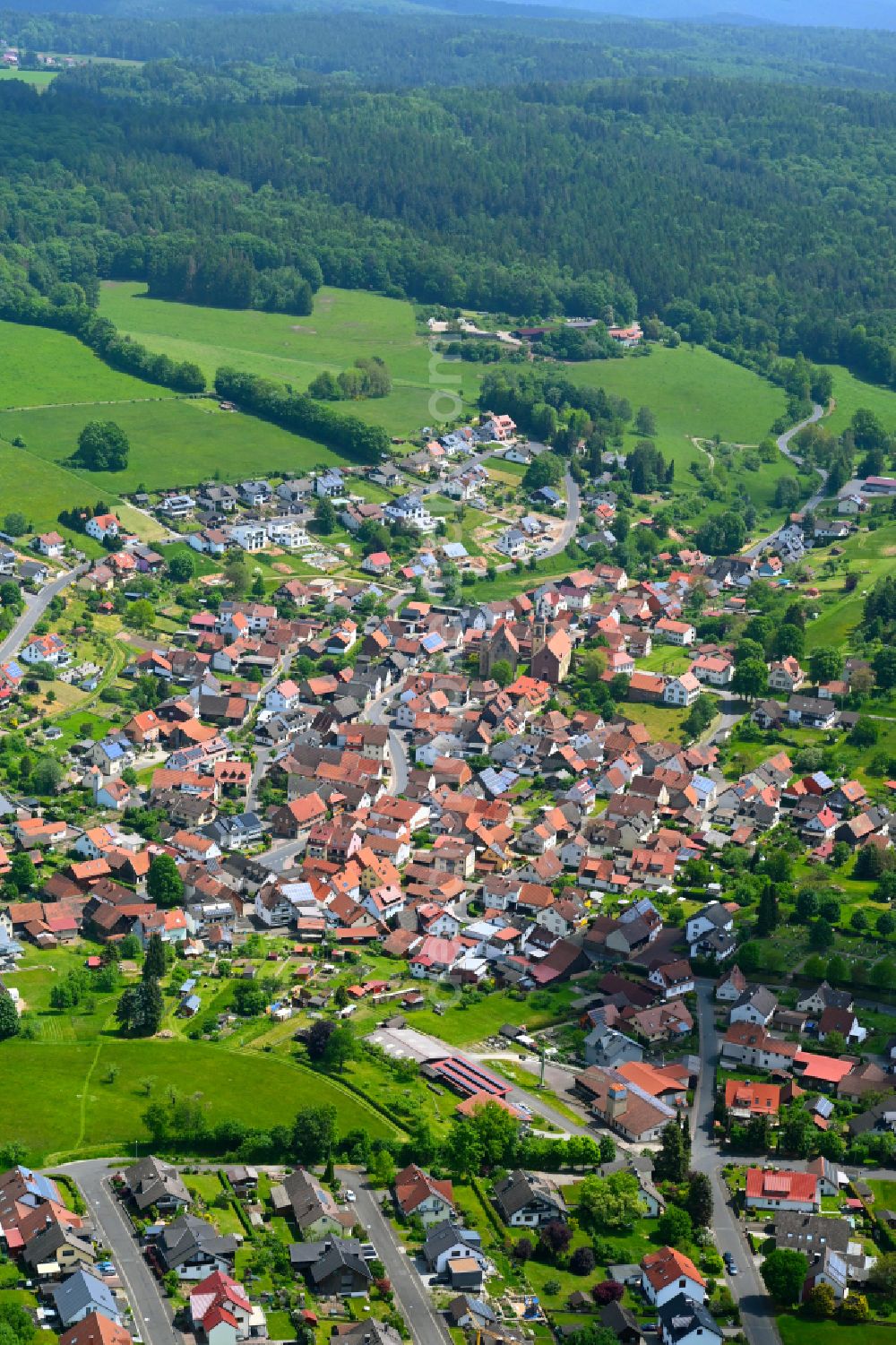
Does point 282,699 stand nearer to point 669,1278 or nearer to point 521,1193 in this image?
point 521,1193

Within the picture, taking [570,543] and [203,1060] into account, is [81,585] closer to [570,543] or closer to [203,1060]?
[570,543]

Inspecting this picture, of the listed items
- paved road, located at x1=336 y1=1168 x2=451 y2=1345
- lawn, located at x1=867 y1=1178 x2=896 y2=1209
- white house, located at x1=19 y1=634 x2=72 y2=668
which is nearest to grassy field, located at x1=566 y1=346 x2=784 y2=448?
white house, located at x1=19 y1=634 x2=72 y2=668

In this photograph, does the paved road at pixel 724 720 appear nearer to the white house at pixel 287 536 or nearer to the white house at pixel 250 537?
the white house at pixel 287 536

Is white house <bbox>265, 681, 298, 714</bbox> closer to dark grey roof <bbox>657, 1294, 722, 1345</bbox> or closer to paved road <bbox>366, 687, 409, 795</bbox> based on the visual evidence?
paved road <bbox>366, 687, 409, 795</bbox>

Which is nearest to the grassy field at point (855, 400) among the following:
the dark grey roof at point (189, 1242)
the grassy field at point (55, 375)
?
the grassy field at point (55, 375)

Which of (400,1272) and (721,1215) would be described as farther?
(721,1215)

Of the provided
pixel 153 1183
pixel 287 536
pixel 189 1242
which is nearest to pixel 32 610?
pixel 287 536

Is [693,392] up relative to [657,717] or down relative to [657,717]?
up

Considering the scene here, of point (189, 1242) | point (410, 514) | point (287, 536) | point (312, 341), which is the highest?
point (189, 1242)
